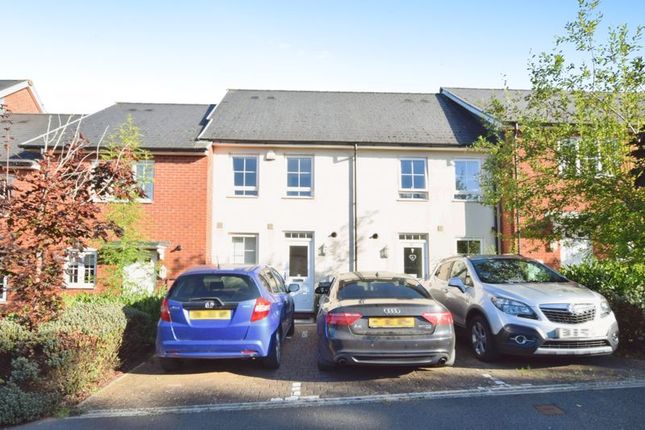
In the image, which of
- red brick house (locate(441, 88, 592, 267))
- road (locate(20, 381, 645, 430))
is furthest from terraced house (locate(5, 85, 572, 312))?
road (locate(20, 381, 645, 430))

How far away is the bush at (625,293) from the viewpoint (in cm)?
705

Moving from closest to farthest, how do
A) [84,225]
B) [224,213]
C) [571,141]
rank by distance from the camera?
[84,225], [571,141], [224,213]

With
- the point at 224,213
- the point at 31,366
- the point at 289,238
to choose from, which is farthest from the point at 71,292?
the point at 31,366

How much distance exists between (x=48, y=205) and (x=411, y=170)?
10506 millimetres

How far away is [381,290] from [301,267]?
7365 mm

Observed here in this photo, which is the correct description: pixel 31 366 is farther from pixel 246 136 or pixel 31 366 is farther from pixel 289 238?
pixel 246 136

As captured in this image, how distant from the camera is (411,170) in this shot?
14.0 meters

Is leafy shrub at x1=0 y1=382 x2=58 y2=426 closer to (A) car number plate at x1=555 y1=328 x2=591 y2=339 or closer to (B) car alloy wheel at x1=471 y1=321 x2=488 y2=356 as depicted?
(B) car alloy wheel at x1=471 y1=321 x2=488 y2=356

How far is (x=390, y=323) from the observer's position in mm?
5461

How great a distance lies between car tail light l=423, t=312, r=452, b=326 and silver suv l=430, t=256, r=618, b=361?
1231mm

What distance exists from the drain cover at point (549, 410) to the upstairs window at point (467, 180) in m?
9.60

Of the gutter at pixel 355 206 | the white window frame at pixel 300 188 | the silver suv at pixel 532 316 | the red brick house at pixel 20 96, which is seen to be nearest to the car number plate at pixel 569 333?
the silver suv at pixel 532 316

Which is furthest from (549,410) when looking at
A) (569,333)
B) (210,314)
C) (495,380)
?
(210,314)

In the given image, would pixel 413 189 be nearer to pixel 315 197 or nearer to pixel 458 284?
pixel 315 197
